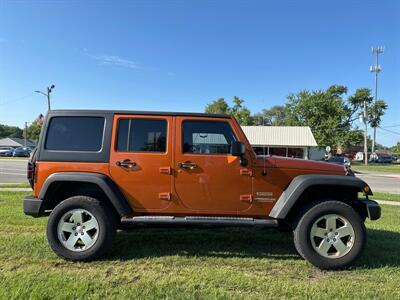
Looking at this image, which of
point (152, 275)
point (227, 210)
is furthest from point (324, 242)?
point (152, 275)

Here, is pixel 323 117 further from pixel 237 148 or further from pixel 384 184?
pixel 237 148

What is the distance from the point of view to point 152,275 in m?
4.29

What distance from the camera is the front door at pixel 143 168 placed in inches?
191

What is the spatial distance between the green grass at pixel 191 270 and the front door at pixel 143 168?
782mm

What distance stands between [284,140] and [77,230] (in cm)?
3974

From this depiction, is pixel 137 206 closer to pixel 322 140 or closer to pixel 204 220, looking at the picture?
pixel 204 220

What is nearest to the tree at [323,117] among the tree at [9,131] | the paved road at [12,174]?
the paved road at [12,174]

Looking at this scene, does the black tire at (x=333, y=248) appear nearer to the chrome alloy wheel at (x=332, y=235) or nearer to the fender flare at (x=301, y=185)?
the chrome alloy wheel at (x=332, y=235)

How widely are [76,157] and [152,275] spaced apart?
180 centimetres

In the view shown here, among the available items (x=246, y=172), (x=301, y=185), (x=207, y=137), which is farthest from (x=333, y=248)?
(x=207, y=137)

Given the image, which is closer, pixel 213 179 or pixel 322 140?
pixel 213 179

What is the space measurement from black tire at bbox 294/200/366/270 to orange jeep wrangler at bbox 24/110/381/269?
0.04 feet

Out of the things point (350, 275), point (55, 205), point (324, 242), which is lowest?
point (350, 275)

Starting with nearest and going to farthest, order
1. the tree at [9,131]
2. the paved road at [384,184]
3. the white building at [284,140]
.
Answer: the paved road at [384,184] → the white building at [284,140] → the tree at [9,131]
